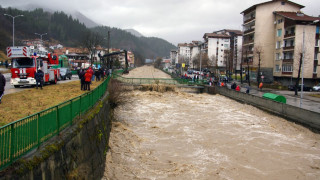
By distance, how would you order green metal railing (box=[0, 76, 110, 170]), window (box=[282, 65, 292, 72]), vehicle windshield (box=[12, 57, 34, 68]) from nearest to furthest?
green metal railing (box=[0, 76, 110, 170]) → vehicle windshield (box=[12, 57, 34, 68]) → window (box=[282, 65, 292, 72])

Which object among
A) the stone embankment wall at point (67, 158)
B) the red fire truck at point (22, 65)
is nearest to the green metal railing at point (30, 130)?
the stone embankment wall at point (67, 158)

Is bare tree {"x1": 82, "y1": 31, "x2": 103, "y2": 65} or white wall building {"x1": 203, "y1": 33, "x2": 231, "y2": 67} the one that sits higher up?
white wall building {"x1": 203, "y1": 33, "x2": 231, "y2": 67}

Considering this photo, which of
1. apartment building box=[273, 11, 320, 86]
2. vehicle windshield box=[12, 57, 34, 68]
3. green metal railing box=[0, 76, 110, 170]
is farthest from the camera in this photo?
apartment building box=[273, 11, 320, 86]

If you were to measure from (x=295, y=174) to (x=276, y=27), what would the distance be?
1982 inches

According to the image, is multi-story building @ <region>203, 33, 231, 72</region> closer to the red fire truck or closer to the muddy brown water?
the muddy brown water

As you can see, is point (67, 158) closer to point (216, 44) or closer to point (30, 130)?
point (30, 130)

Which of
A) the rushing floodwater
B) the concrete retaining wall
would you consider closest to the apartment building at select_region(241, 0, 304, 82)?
the concrete retaining wall

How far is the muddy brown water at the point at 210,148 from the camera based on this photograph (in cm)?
1155

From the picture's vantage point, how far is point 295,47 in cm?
4841

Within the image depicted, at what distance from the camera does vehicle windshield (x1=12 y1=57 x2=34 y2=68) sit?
19.3 meters

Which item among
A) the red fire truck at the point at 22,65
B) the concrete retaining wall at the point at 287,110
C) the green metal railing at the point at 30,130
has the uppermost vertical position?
the red fire truck at the point at 22,65

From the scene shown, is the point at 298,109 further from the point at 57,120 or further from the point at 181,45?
the point at 181,45

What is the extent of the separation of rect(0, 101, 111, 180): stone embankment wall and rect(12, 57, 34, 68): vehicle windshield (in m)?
11.5

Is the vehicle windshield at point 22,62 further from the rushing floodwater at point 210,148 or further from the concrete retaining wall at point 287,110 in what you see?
the concrete retaining wall at point 287,110
